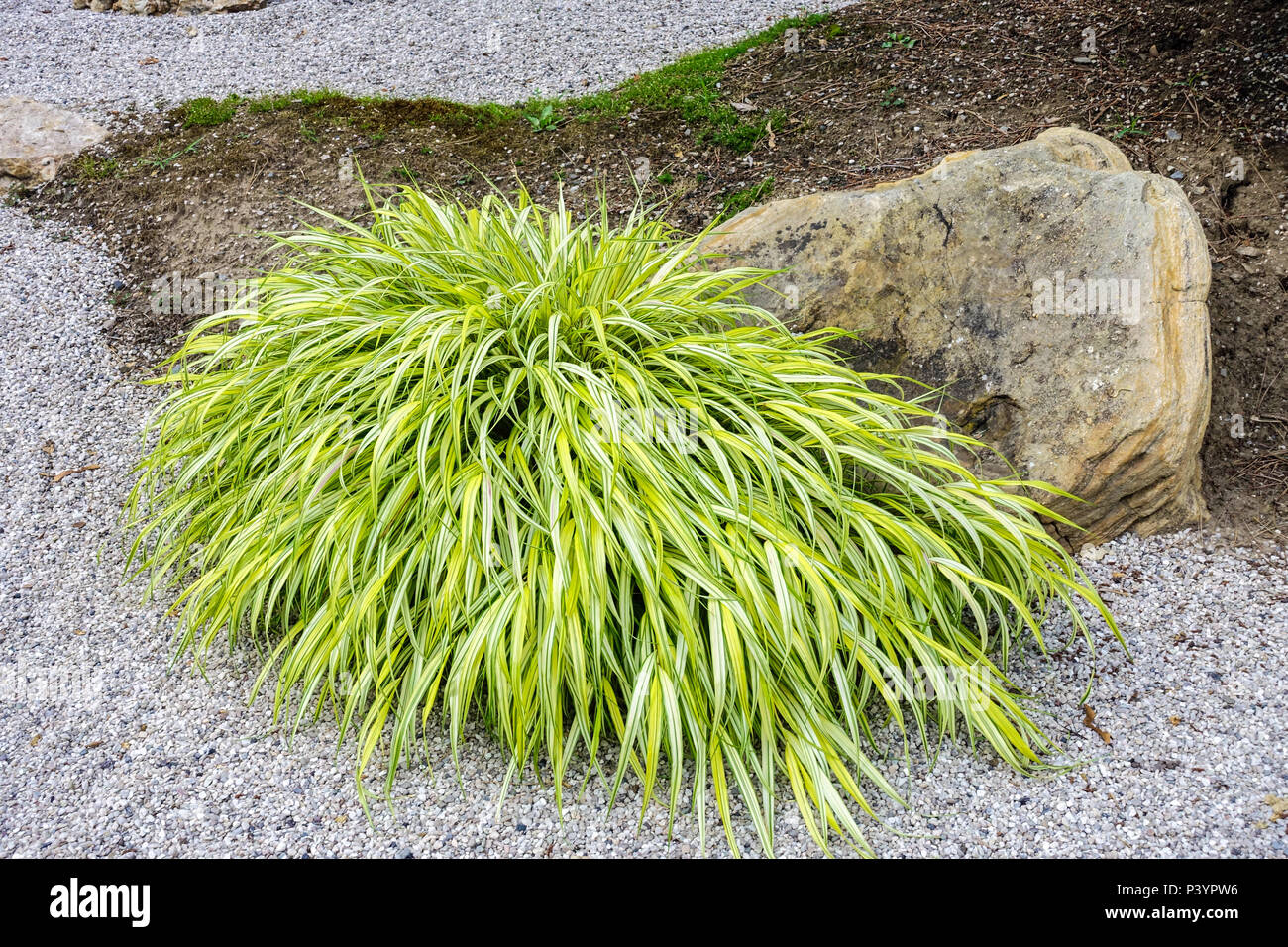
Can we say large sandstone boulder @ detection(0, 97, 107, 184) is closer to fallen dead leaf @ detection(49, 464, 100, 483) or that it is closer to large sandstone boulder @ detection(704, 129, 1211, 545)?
fallen dead leaf @ detection(49, 464, 100, 483)

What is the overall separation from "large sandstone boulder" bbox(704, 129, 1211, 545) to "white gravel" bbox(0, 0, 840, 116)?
3.31 metres

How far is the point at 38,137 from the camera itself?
18.6 feet

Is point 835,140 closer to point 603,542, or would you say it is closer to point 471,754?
point 603,542

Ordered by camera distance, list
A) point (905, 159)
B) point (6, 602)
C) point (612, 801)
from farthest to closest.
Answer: point (905, 159) → point (6, 602) → point (612, 801)

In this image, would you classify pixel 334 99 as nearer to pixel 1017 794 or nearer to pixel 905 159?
pixel 905 159

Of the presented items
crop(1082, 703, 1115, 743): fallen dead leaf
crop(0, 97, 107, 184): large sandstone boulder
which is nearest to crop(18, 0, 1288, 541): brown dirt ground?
crop(0, 97, 107, 184): large sandstone boulder

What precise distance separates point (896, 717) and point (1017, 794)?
0.36 metres

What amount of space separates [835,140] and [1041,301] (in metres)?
2.20

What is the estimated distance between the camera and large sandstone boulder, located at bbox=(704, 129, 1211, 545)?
3000mm

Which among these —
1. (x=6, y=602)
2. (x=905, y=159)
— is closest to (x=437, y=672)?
(x=6, y=602)

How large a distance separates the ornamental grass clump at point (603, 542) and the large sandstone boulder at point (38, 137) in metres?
3.61

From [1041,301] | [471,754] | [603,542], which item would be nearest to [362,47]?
[1041,301]

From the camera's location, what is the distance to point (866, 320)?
3400mm

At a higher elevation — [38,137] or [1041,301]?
[38,137]
